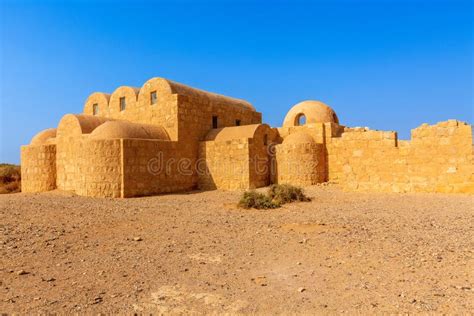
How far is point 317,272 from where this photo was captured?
3.47 meters

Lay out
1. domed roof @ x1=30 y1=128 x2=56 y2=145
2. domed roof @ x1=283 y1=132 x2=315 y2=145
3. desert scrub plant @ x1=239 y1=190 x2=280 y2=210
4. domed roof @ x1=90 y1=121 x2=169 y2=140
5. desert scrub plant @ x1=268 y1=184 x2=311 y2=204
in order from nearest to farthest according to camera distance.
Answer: desert scrub plant @ x1=239 y1=190 x2=280 y2=210
desert scrub plant @ x1=268 y1=184 x2=311 y2=204
domed roof @ x1=90 y1=121 x2=169 y2=140
domed roof @ x1=283 y1=132 x2=315 y2=145
domed roof @ x1=30 y1=128 x2=56 y2=145

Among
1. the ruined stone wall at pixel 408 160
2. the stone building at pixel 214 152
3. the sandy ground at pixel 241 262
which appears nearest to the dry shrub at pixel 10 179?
the stone building at pixel 214 152

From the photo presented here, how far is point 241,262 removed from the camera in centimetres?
389

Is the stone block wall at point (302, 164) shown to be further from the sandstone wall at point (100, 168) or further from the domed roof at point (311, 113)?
the sandstone wall at point (100, 168)

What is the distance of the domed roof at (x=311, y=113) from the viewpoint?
15.0m

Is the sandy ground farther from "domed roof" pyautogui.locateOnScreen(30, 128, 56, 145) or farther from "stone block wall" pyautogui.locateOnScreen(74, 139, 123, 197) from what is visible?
"domed roof" pyautogui.locateOnScreen(30, 128, 56, 145)

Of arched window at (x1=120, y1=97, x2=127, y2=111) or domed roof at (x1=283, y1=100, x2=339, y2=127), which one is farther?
arched window at (x1=120, y1=97, x2=127, y2=111)

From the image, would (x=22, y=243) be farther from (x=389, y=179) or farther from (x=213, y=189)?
(x=389, y=179)

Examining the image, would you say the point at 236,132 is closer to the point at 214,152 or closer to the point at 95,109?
the point at 214,152

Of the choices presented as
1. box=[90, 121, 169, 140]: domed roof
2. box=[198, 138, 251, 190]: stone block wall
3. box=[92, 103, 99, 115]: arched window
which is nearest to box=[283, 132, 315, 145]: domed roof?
box=[198, 138, 251, 190]: stone block wall

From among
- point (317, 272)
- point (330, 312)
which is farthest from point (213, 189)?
point (330, 312)

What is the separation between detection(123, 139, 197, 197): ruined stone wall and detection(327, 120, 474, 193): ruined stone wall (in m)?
6.24

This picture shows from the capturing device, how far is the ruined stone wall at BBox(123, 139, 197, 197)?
11.2 meters

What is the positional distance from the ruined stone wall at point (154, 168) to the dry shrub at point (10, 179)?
355 inches
